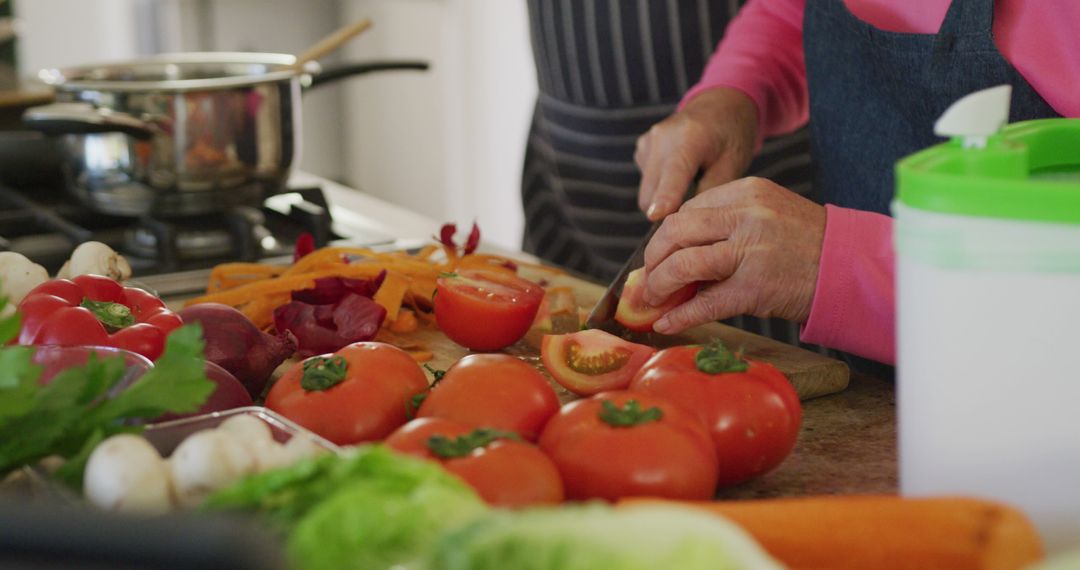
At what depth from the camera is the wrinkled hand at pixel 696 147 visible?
66.2 inches

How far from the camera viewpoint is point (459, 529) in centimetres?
62

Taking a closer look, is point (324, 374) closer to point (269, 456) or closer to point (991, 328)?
point (269, 456)

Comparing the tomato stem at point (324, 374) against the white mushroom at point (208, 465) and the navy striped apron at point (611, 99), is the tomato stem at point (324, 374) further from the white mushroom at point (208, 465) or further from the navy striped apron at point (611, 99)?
the navy striped apron at point (611, 99)

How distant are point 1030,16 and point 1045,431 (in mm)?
819

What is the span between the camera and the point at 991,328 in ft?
2.46

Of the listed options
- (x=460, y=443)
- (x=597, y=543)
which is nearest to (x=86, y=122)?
(x=460, y=443)

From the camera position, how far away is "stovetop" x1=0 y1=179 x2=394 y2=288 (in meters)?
1.90

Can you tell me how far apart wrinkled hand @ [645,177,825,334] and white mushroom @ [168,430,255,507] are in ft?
2.17

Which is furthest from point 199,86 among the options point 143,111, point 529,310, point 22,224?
point 529,310

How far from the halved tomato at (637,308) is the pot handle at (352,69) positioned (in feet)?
2.79

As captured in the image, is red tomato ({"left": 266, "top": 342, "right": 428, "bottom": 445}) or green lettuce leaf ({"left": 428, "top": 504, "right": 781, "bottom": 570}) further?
red tomato ({"left": 266, "top": 342, "right": 428, "bottom": 445})

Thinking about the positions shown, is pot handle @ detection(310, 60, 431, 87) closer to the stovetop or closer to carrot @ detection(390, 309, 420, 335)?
the stovetop

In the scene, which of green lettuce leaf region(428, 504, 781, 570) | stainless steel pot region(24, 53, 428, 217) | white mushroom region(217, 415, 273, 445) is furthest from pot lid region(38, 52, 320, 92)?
green lettuce leaf region(428, 504, 781, 570)

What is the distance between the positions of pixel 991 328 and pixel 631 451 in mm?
254
